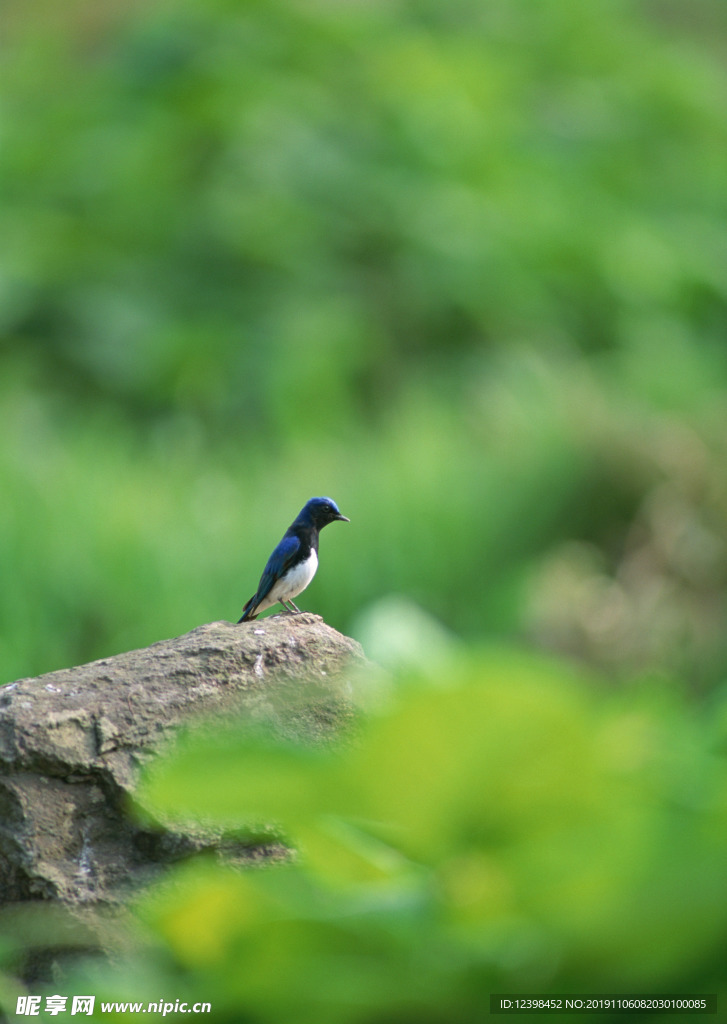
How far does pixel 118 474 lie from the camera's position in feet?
11.7

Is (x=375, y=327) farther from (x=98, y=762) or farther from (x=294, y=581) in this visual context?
(x=98, y=762)

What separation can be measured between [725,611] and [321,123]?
11.9 feet

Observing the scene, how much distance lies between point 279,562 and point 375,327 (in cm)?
395

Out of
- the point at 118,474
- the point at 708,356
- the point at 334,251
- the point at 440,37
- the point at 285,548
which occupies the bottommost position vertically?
the point at 285,548

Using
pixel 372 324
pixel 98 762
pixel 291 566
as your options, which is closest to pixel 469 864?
pixel 98 762

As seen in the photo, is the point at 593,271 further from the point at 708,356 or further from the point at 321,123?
the point at 321,123

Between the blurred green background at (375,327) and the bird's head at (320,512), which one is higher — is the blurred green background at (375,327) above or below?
above

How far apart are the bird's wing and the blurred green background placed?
94 centimetres

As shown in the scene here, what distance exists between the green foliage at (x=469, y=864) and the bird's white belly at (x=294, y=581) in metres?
0.85

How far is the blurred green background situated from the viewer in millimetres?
3107

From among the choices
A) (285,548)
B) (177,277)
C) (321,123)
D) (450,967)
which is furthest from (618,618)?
(321,123)

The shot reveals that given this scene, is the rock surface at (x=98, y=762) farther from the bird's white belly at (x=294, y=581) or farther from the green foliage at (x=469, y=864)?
the green foliage at (x=469, y=864)

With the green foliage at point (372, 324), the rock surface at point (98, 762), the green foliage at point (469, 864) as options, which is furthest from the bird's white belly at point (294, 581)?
the green foliage at point (372, 324)

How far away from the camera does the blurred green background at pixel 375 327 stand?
10.2 ft
